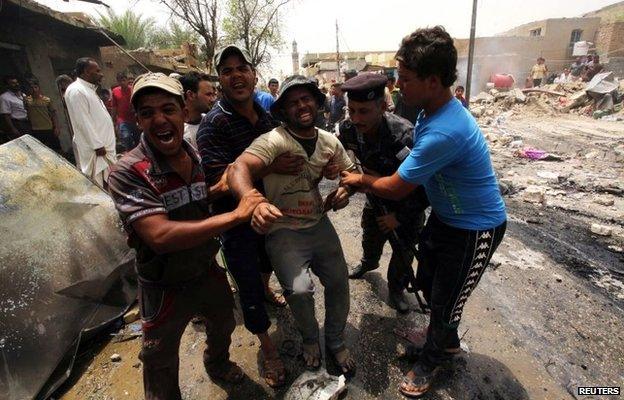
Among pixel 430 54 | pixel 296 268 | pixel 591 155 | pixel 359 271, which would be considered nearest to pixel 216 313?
pixel 296 268

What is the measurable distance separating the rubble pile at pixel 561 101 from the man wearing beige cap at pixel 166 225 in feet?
47.6

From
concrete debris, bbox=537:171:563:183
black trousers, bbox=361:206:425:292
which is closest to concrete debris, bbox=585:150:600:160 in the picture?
concrete debris, bbox=537:171:563:183

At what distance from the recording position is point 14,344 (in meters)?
2.18

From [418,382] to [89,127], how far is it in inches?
189

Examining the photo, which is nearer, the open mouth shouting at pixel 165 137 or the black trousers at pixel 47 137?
the open mouth shouting at pixel 165 137

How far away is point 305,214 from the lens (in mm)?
2268

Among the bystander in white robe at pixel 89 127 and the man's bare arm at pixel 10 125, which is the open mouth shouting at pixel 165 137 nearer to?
the bystander in white robe at pixel 89 127

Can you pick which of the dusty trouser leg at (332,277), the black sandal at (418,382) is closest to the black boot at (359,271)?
the dusty trouser leg at (332,277)

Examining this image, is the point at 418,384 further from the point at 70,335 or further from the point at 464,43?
the point at 464,43

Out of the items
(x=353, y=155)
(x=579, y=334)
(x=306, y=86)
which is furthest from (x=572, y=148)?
(x=306, y=86)

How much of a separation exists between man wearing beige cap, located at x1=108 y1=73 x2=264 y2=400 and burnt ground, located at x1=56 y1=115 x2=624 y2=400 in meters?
0.76

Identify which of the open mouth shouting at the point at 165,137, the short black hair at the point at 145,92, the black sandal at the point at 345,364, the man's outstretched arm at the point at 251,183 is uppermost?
the short black hair at the point at 145,92

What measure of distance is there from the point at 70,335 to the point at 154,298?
4.24 feet

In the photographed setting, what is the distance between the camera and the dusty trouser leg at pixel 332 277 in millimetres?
2312
